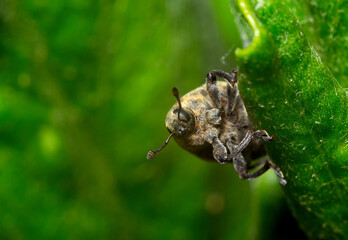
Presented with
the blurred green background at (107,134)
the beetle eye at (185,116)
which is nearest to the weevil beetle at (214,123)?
the beetle eye at (185,116)

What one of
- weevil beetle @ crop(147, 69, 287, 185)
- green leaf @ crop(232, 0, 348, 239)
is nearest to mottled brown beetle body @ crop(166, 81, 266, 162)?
weevil beetle @ crop(147, 69, 287, 185)

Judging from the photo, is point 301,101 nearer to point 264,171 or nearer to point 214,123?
point 264,171

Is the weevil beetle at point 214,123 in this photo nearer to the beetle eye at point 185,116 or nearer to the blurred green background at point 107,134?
the beetle eye at point 185,116

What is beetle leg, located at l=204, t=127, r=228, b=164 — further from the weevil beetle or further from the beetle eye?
the beetle eye

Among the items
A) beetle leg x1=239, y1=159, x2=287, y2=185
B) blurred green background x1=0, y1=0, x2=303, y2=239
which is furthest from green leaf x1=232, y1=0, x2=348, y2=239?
blurred green background x1=0, y1=0, x2=303, y2=239

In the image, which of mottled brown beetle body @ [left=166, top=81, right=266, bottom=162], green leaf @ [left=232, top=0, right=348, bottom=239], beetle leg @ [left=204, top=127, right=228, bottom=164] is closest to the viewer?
green leaf @ [left=232, top=0, right=348, bottom=239]

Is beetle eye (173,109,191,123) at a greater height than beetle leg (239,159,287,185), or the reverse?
beetle eye (173,109,191,123)

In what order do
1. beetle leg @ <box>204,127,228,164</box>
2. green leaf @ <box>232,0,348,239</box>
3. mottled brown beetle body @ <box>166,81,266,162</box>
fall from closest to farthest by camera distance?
green leaf @ <box>232,0,348,239</box> < beetle leg @ <box>204,127,228,164</box> < mottled brown beetle body @ <box>166,81,266,162</box>

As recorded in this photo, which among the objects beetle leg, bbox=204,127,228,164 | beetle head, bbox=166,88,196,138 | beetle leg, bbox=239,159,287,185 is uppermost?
beetle head, bbox=166,88,196,138

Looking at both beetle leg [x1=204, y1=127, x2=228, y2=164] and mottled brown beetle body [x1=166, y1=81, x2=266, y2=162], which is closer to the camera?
beetle leg [x1=204, y1=127, x2=228, y2=164]
